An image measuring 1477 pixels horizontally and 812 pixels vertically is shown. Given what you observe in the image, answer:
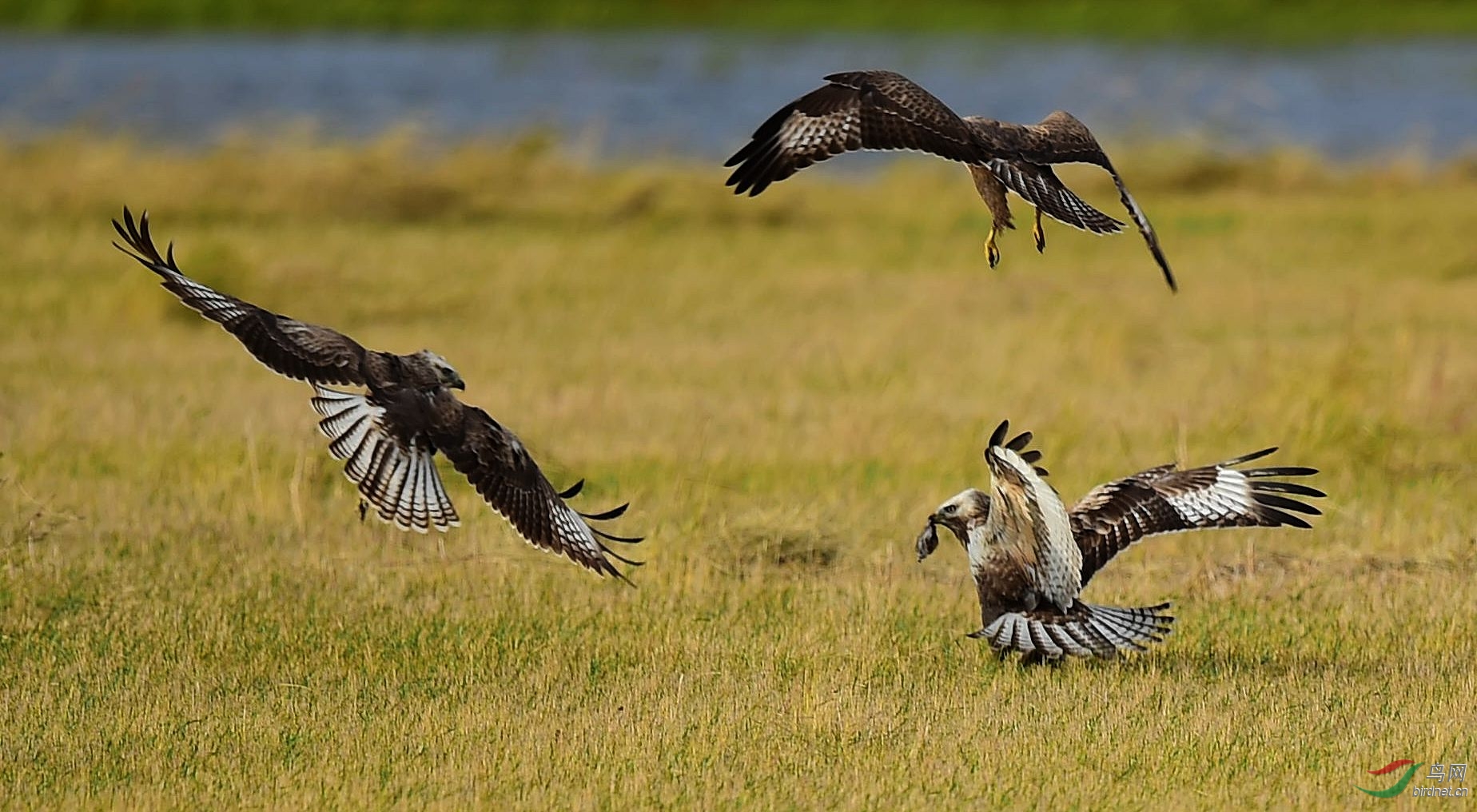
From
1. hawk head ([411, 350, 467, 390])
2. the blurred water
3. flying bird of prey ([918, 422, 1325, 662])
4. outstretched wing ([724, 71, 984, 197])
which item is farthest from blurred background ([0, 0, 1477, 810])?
outstretched wing ([724, 71, 984, 197])

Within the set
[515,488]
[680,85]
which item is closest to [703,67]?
[680,85]

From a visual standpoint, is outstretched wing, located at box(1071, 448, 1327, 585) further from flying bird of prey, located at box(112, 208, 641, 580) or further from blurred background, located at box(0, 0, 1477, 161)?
blurred background, located at box(0, 0, 1477, 161)

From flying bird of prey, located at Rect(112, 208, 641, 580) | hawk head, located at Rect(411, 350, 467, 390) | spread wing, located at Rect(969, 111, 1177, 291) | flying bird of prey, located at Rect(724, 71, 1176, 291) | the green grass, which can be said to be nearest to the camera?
flying bird of prey, located at Rect(724, 71, 1176, 291)

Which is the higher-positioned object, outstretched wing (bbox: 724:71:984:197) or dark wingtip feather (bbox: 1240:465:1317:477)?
outstretched wing (bbox: 724:71:984:197)

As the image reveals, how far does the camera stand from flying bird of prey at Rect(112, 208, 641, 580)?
25.3ft

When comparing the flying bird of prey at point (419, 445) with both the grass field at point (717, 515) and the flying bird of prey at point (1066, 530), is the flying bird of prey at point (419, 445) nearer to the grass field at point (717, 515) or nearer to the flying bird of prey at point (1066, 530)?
the grass field at point (717, 515)

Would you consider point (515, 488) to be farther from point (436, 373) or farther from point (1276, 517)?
point (1276, 517)

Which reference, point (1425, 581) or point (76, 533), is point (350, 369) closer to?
point (76, 533)

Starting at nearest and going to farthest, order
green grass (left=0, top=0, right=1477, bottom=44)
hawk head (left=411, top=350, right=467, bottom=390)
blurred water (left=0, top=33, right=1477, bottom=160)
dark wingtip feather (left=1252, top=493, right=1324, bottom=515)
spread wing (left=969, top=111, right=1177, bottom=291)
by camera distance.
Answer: spread wing (left=969, top=111, right=1177, bottom=291) < dark wingtip feather (left=1252, top=493, right=1324, bottom=515) < hawk head (left=411, top=350, right=467, bottom=390) < blurred water (left=0, top=33, right=1477, bottom=160) < green grass (left=0, top=0, right=1477, bottom=44)

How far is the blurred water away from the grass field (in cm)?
793

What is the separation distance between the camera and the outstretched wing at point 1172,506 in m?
7.77

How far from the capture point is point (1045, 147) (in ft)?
23.1

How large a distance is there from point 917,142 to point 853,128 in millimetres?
268

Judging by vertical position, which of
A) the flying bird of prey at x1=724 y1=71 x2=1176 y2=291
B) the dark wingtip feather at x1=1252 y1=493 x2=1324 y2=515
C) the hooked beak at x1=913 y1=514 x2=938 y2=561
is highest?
the flying bird of prey at x1=724 y1=71 x2=1176 y2=291
